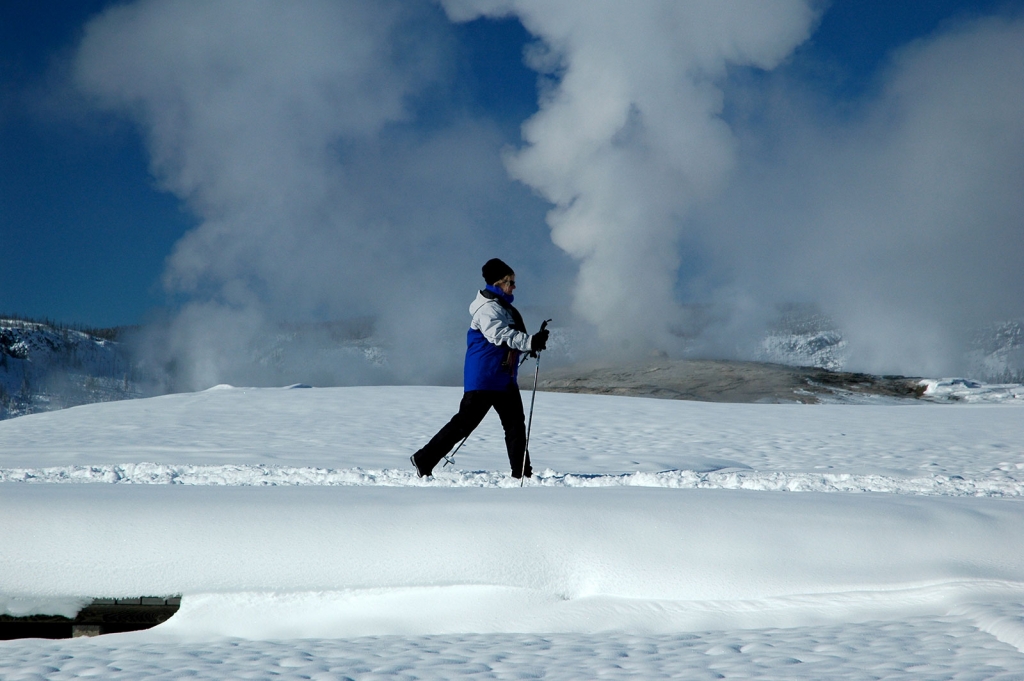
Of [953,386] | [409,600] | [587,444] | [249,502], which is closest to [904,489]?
[587,444]

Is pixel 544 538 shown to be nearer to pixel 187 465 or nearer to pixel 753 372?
pixel 187 465

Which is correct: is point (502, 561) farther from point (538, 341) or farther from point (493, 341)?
point (493, 341)

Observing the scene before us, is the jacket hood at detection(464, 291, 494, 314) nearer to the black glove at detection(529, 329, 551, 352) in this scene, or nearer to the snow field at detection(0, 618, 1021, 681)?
the black glove at detection(529, 329, 551, 352)

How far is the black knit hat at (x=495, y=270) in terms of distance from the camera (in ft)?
17.8

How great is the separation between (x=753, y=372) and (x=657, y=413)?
76.5ft

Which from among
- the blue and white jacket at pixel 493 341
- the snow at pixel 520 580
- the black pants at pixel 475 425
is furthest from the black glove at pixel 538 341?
the snow at pixel 520 580

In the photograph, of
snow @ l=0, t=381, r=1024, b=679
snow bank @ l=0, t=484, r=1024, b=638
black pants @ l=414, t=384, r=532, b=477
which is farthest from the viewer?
black pants @ l=414, t=384, r=532, b=477

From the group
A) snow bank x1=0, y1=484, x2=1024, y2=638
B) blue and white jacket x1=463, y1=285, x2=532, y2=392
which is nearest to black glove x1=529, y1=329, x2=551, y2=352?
blue and white jacket x1=463, y1=285, x2=532, y2=392

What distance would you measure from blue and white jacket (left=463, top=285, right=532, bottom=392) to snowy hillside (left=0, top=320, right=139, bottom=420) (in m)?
Answer: 109

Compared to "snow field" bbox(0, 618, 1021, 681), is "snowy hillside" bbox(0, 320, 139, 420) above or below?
above

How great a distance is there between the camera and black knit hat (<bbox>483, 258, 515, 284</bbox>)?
5414 mm

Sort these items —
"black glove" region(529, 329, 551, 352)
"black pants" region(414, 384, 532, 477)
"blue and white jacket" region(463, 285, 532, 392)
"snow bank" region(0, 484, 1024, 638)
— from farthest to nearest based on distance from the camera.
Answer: "black pants" region(414, 384, 532, 477)
"blue and white jacket" region(463, 285, 532, 392)
"black glove" region(529, 329, 551, 352)
"snow bank" region(0, 484, 1024, 638)

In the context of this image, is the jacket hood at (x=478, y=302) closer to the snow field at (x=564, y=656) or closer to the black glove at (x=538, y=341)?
the black glove at (x=538, y=341)

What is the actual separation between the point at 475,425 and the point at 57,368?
12701 cm
